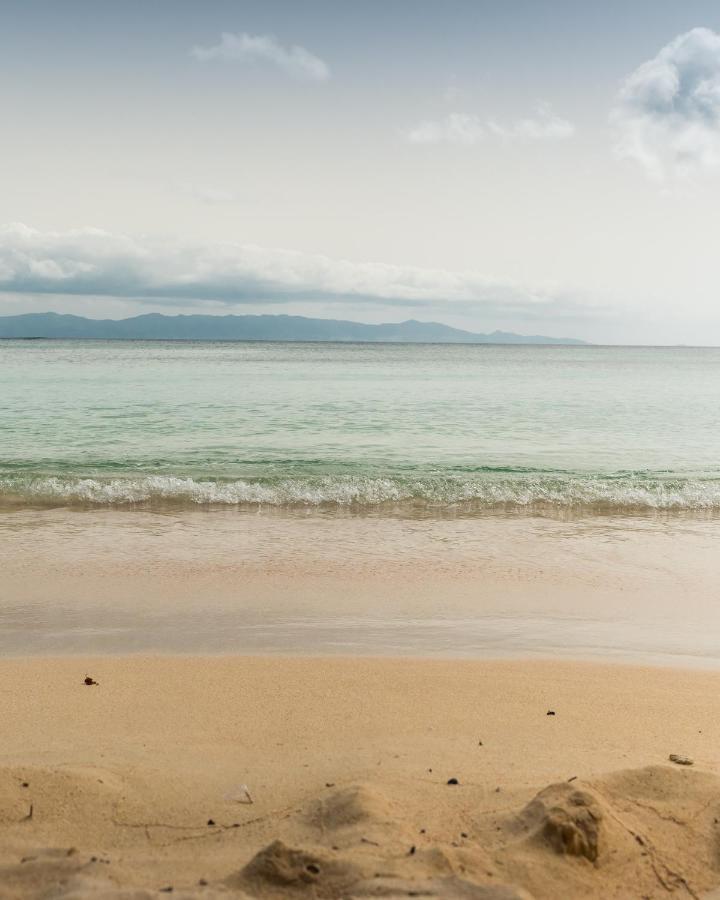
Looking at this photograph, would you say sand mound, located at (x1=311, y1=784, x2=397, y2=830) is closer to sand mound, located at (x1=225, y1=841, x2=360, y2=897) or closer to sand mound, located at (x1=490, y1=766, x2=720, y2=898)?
sand mound, located at (x1=225, y1=841, x2=360, y2=897)

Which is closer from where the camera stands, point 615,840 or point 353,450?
point 615,840

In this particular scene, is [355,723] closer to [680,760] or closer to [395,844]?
[395,844]

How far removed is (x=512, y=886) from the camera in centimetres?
253

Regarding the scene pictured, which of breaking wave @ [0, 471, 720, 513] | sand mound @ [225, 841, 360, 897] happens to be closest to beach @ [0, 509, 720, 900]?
sand mound @ [225, 841, 360, 897]

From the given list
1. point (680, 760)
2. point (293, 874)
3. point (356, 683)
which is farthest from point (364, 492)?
point (293, 874)

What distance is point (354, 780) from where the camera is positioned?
11.3 feet

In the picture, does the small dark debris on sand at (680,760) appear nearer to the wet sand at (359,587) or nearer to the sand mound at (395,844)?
the sand mound at (395,844)

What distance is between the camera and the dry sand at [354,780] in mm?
2627

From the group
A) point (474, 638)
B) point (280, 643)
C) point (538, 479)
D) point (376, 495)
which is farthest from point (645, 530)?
point (280, 643)

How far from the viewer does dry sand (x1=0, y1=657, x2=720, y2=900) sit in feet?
8.62

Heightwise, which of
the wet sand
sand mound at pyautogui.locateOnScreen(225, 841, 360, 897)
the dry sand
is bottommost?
the wet sand

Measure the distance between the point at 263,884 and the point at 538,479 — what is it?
1179cm

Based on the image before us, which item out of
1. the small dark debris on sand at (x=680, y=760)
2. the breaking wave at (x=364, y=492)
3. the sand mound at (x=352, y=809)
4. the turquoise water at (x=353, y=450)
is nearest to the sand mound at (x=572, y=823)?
the sand mound at (x=352, y=809)

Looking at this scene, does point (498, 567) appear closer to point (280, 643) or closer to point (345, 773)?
point (280, 643)
